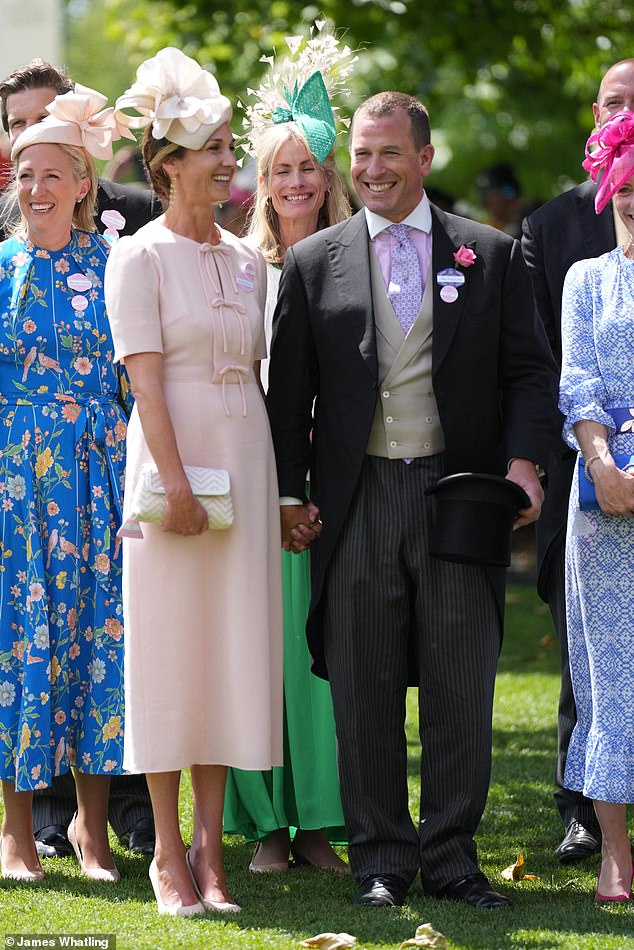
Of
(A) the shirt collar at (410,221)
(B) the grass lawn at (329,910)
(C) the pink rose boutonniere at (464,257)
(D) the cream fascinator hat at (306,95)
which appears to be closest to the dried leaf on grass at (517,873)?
(B) the grass lawn at (329,910)

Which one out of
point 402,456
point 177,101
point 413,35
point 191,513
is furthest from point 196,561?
point 413,35

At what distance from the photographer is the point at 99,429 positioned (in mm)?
5465

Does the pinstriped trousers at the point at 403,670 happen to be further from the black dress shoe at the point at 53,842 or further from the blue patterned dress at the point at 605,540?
the black dress shoe at the point at 53,842

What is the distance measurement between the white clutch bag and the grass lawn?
1179mm

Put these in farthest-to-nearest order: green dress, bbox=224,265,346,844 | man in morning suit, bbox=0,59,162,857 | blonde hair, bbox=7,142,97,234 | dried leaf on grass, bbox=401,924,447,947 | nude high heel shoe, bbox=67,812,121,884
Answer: man in morning suit, bbox=0,59,162,857, green dress, bbox=224,265,346,844, blonde hair, bbox=7,142,97,234, nude high heel shoe, bbox=67,812,121,884, dried leaf on grass, bbox=401,924,447,947

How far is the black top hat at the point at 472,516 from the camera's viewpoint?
4840 millimetres

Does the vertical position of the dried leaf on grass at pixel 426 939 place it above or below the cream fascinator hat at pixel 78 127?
below

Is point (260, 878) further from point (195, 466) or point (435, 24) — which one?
point (435, 24)

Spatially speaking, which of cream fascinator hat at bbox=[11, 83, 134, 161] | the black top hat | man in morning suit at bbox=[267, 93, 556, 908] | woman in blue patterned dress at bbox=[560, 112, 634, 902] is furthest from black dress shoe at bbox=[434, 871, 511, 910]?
cream fascinator hat at bbox=[11, 83, 134, 161]

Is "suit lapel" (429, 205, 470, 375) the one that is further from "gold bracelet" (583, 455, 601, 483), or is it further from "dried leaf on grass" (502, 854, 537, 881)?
"dried leaf on grass" (502, 854, 537, 881)

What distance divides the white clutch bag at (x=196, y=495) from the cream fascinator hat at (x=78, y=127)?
50.5 inches

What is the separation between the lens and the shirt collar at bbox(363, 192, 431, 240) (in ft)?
16.9

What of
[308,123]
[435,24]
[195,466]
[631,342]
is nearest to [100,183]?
[308,123]

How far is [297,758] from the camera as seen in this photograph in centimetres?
572
